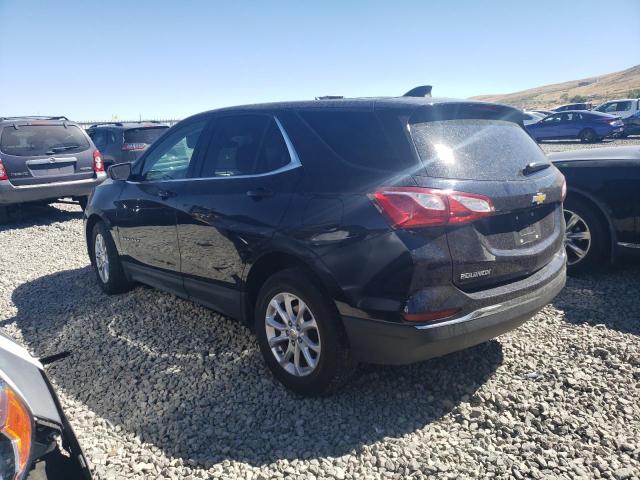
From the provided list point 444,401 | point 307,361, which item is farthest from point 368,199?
point 444,401

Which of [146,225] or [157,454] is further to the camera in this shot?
[146,225]

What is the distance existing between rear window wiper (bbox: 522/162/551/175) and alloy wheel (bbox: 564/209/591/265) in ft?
6.18

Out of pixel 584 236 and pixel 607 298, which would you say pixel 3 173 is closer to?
pixel 584 236

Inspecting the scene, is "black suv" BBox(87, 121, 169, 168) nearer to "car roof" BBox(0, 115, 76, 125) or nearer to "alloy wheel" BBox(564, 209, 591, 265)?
"car roof" BBox(0, 115, 76, 125)

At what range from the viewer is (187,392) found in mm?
3186

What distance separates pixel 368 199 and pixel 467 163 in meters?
0.61

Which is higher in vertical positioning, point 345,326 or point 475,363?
point 345,326

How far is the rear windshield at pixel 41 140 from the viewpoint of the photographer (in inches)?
328

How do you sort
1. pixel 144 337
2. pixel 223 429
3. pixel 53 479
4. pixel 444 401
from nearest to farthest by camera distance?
pixel 53 479, pixel 223 429, pixel 444 401, pixel 144 337

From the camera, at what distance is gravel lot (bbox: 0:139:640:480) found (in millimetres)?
2516

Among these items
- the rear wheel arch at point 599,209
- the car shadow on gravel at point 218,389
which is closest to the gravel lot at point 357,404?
the car shadow on gravel at point 218,389

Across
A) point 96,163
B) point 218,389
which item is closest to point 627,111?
point 96,163

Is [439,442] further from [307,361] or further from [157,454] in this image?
[157,454]

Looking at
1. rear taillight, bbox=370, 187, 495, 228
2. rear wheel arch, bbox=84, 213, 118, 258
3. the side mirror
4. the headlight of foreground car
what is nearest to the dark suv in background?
rear wheel arch, bbox=84, 213, 118, 258
